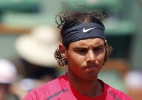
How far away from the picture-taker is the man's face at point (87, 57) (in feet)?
16.8

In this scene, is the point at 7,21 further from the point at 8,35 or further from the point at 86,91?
the point at 86,91

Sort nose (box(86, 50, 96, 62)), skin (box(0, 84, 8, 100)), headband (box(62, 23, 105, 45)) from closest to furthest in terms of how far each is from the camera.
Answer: nose (box(86, 50, 96, 62))
headband (box(62, 23, 105, 45))
skin (box(0, 84, 8, 100))

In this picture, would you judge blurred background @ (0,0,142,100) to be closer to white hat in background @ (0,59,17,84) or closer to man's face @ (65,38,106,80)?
white hat in background @ (0,59,17,84)

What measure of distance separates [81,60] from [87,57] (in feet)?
0.18

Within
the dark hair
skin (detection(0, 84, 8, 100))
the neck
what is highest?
the dark hair

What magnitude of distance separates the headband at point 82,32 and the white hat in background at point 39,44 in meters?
6.99

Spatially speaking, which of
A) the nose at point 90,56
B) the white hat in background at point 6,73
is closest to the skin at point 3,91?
the white hat in background at point 6,73

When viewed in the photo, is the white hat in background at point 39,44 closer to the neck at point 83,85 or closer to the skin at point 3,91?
the skin at point 3,91

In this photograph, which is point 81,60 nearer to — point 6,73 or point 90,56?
point 90,56

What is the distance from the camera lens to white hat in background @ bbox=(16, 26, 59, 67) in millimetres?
12537

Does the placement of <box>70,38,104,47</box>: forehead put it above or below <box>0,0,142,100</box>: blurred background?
above

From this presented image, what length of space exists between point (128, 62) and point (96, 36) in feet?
31.1

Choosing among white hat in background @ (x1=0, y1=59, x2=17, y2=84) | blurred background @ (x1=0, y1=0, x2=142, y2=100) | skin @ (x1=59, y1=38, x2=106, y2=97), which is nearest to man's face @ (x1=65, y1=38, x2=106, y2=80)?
skin @ (x1=59, y1=38, x2=106, y2=97)

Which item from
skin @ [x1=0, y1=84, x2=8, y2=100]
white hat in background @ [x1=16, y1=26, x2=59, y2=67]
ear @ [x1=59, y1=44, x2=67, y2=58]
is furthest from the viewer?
white hat in background @ [x1=16, y1=26, x2=59, y2=67]
